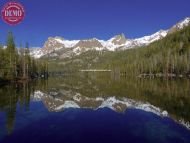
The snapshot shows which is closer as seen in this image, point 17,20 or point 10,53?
point 17,20

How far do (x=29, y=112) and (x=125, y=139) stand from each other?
20.3 meters

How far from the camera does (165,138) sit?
27109mm

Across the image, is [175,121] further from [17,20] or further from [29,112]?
[17,20]

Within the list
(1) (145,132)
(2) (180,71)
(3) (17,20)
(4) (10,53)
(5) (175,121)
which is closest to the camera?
(1) (145,132)

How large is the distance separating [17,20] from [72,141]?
65.1 feet

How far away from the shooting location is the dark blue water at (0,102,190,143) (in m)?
26.7

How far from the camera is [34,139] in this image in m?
26.5

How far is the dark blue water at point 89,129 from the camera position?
87.6 ft

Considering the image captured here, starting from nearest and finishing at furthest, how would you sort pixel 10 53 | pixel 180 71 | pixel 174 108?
1. pixel 174 108
2. pixel 10 53
3. pixel 180 71

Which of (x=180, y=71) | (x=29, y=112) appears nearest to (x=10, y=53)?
(x=29, y=112)

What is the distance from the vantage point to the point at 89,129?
31.7m

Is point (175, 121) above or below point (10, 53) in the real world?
below

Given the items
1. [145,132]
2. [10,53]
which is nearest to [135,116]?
[145,132]

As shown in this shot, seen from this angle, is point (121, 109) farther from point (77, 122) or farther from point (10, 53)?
point (10, 53)
